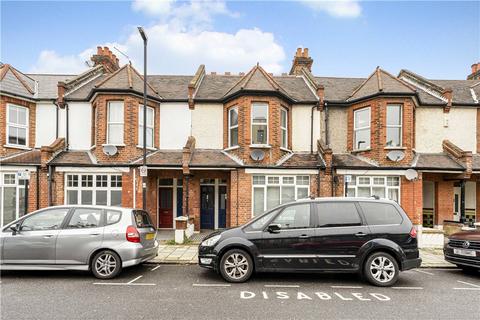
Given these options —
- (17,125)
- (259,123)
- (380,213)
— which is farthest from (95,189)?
(380,213)

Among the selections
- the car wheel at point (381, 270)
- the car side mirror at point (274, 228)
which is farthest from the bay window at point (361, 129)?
the car side mirror at point (274, 228)

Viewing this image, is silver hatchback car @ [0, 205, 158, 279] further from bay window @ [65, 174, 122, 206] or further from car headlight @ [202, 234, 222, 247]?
bay window @ [65, 174, 122, 206]

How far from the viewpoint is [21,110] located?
41.5 ft

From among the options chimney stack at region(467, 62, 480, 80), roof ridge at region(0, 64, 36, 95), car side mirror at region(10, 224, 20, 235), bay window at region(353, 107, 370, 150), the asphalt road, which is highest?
chimney stack at region(467, 62, 480, 80)

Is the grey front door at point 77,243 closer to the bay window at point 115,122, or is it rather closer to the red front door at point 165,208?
the bay window at point 115,122

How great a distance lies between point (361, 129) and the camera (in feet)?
41.6

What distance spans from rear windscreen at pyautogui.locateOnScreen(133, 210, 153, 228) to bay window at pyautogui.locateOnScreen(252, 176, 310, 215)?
5.34m

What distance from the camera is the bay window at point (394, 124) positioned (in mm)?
12000

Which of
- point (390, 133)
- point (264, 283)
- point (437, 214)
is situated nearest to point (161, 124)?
point (264, 283)

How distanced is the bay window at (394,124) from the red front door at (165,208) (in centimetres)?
1020

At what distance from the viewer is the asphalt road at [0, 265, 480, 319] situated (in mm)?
4594

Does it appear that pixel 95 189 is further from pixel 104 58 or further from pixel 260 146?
pixel 104 58

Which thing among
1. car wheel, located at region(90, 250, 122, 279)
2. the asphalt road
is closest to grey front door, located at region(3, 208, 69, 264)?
the asphalt road

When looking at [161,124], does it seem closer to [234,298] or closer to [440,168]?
[234,298]
